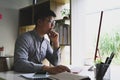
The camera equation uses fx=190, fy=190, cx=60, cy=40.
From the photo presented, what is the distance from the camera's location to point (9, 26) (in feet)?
12.8

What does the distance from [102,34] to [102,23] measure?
164 mm

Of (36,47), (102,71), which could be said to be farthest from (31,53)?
(102,71)

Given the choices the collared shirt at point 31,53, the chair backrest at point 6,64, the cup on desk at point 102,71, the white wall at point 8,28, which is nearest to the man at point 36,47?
the collared shirt at point 31,53

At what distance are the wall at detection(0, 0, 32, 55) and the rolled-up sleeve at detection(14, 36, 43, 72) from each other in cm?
197

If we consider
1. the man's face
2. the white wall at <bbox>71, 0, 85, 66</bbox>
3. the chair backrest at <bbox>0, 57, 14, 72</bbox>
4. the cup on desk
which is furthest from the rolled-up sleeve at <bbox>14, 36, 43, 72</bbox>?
the white wall at <bbox>71, 0, 85, 66</bbox>

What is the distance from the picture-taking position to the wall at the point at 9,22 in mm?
3807

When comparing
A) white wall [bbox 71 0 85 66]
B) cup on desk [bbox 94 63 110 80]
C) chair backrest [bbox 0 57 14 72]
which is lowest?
chair backrest [bbox 0 57 14 72]

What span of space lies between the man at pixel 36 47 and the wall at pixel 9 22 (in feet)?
5.77

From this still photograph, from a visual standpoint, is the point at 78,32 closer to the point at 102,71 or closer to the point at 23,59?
the point at 23,59

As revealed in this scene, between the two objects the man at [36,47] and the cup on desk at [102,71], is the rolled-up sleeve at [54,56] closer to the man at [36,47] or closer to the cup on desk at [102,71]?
the man at [36,47]

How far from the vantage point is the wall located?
381cm

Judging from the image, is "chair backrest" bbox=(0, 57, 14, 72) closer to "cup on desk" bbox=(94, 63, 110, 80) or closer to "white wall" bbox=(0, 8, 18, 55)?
"cup on desk" bbox=(94, 63, 110, 80)

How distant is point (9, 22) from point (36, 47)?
2.03 meters

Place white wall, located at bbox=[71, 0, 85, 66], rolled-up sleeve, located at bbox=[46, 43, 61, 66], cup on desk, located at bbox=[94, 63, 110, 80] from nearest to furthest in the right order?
cup on desk, located at bbox=[94, 63, 110, 80] → rolled-up sleeve, located at bbox=[46, 43, 61, 66] → white wall, located at bbox=[71, 0, 85, 66]
